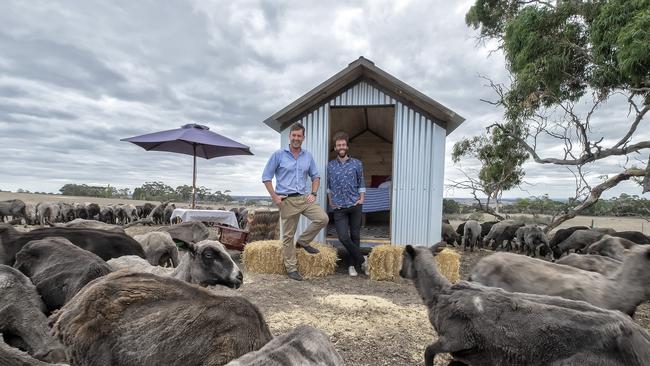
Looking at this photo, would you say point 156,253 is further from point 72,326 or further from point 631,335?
point 631,335

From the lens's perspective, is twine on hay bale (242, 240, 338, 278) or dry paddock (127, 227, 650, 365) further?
twine on hay bale (242, 240, 338, 278)

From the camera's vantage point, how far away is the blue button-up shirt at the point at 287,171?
282 inches

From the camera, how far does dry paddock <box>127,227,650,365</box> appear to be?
404 cm

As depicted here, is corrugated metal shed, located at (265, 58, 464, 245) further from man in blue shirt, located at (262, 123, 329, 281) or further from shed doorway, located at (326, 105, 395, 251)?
man in blue shirt, located at (262, 123, 329, 281)

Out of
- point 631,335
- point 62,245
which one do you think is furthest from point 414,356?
point 62,245

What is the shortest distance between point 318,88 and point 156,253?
195 inches

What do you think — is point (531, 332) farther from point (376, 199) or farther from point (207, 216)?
point (207, 216)

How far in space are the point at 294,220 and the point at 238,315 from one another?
4815 mm

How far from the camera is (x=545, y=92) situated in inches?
437

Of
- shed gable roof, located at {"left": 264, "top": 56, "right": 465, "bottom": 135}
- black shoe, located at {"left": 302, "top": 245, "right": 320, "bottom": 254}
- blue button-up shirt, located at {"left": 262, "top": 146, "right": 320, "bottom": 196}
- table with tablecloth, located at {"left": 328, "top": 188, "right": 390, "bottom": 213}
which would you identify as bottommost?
black shoe, located at {"left": 302, "top": 245, "right": 320, "bottom": 254}

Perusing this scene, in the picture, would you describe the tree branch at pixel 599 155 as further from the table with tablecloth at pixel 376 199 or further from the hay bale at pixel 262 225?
the hay bale at pixel 262 225

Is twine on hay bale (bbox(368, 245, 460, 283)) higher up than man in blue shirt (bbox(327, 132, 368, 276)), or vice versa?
man in blue shirt (bbox(327, 132, 368, 276))

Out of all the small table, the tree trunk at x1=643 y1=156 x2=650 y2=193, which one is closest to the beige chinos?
the small table

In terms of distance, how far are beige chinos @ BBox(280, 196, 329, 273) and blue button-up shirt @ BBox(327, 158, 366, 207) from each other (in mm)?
547
